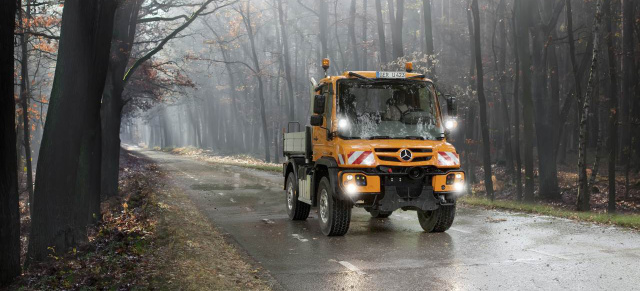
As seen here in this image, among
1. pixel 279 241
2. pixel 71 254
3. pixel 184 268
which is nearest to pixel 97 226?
pixel 71 254

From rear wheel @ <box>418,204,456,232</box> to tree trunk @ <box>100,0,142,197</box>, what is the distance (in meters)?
11.9

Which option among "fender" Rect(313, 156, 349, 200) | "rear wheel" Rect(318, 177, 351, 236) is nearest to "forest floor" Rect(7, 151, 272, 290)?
"rear wheel" Rect(318, 177, 351, 236)

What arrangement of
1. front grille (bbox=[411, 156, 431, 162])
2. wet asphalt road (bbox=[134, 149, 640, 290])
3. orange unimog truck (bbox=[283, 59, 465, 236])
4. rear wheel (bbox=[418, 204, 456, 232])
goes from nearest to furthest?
wet asphalt road (bbox=[134, 149, 640, 290]) → orange unimog truck (bbox=[283, 59, 465, 236]) → front grille (bbox=[411, 156, 431, 162]) → rear wheel (bbox=[418, 204, 456, 232])

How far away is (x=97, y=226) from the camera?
14.7 metres

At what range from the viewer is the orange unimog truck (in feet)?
31.9

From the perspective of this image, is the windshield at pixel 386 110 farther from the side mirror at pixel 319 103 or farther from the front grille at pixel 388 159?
the front grille at pixel 388 159

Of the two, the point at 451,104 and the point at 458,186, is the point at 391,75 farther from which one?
the point at 458,186

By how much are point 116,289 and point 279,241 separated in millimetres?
3691

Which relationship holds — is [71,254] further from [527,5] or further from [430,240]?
[527,5]

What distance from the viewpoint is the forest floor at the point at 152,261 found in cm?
730

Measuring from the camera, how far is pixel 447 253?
8.77 m

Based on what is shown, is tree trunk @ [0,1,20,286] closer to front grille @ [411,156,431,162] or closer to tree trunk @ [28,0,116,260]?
tree trunk @ [28,0,116,260]

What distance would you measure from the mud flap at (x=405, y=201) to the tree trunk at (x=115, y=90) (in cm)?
1192

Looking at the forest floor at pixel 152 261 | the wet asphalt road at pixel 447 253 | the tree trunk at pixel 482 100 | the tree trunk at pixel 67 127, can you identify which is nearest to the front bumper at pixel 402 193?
the wet asphalt road at pixel 447 253
